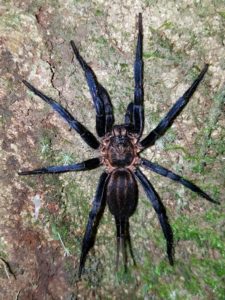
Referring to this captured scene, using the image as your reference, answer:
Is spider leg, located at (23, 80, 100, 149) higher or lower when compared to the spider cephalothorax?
higher

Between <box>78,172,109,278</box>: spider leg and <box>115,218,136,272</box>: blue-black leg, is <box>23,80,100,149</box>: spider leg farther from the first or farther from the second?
<box>115,218,136,272</box>: blue-black leg

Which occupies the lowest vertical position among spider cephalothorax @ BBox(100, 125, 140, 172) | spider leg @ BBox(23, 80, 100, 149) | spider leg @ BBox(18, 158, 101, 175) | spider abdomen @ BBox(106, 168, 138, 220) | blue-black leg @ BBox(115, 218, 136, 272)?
blue-black leg @ BBox(115, 218, 136, 272)

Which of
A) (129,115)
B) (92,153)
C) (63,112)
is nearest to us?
(63,112)

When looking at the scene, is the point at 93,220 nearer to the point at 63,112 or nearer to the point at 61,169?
the point at 61,169

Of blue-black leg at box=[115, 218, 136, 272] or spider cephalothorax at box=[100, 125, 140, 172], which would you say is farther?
spider cephalothorax at box=[100, 125, 140, 172]

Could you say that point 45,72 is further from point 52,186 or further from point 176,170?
point 176,170

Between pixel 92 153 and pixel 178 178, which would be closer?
pixel 178 178

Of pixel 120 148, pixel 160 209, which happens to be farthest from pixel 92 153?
pixel 160 209

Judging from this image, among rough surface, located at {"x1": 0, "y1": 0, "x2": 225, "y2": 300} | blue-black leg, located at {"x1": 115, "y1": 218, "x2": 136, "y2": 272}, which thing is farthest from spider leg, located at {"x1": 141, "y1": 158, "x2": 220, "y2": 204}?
blue-black leg, located at {"x1": 115, "y1": 218, "x2": 136, "y2": 272}

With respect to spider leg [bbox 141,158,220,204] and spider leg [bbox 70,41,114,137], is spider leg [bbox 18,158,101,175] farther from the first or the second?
spider leg [bbox 141,158,220,204]
